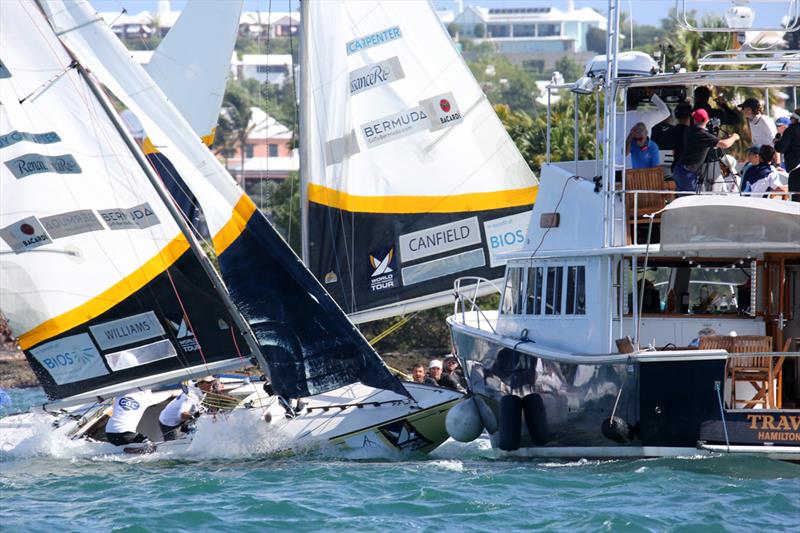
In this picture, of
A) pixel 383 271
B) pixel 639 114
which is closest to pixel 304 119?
pixel 383 271

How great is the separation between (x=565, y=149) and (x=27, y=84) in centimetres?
1694

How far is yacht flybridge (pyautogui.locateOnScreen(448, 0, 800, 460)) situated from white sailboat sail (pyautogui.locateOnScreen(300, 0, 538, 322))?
424cm

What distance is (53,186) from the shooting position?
20.0 m

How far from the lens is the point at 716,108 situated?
63.4 ft

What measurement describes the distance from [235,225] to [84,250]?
248 cm

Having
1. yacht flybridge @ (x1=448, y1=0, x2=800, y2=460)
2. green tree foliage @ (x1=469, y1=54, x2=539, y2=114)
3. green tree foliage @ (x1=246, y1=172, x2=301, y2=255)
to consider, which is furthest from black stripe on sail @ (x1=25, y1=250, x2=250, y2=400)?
green tree foliage @ (x1=469, y1=54, x2=539, y2=114)

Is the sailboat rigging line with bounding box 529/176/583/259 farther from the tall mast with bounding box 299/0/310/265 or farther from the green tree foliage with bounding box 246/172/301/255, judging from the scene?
the green tree foliage with bounding box 246/172/301/255

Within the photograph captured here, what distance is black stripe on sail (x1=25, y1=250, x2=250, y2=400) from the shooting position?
66.5ft

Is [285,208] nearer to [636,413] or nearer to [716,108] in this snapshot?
[716,108]

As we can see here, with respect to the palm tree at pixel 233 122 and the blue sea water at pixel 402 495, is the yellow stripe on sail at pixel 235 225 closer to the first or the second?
the blue sea water at pixel 402 495

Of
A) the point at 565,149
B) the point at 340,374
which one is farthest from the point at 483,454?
the point at 565,149

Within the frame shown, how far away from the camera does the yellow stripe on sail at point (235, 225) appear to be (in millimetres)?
19156

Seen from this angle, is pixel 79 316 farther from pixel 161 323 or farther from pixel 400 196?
pixel 400 196

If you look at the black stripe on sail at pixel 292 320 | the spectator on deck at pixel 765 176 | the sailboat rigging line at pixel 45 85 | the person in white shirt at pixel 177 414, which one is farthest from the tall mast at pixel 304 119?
the spectator on deck at pixel 765 176
